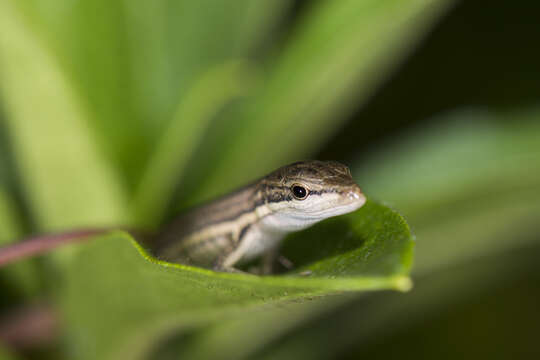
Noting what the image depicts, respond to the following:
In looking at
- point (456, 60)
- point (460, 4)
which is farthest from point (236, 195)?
point (460, 4)

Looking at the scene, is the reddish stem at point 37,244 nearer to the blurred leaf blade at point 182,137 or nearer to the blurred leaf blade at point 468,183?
the blurred leaf blade at point 182,137

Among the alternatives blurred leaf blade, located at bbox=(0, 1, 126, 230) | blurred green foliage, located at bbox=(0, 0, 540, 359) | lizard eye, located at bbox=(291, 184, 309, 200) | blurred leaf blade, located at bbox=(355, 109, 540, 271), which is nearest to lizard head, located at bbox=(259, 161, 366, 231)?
lizard eye, located at bbox=(291, 184, 309, 200)

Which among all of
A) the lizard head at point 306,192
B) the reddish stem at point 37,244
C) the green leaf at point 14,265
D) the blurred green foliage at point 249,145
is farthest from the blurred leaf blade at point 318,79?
the reddish stem at point 37,244

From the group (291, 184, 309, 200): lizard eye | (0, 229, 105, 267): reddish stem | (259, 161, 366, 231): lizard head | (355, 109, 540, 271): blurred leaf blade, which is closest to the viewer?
(0, 229, 105, 267): reddish stem

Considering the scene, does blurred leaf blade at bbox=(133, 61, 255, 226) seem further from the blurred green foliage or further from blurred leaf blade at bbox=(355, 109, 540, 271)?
blurred leaf blade at bbox=(355, 109, 540, 271)

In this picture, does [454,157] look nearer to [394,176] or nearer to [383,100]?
[394,176]

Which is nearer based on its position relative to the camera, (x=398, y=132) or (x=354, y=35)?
(x=354, y=35)
